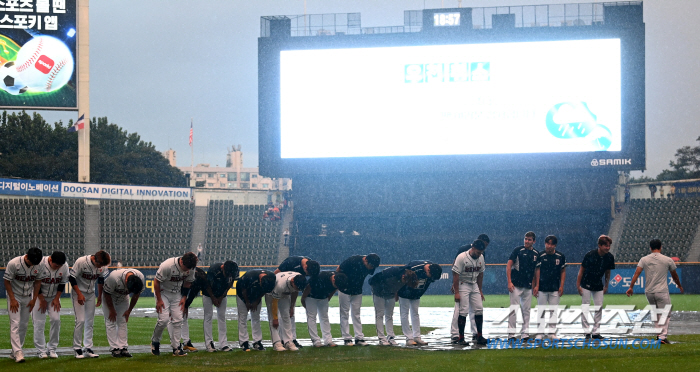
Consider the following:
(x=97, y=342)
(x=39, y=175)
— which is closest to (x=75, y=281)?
(x=97, y=342)

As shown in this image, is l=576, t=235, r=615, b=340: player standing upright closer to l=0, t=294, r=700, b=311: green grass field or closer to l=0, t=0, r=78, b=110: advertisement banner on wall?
l=0, t=294, r=700, b=311: green grass field

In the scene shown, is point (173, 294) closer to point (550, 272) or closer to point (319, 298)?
point (319, 298)

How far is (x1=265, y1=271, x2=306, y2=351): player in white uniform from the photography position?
11281 millimetres

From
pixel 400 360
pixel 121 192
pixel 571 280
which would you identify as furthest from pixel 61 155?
pixel 400 360

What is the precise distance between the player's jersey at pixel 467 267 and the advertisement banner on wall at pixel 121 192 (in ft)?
102

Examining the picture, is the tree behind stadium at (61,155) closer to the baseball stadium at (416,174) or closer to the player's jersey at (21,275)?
the baseball stadium at (416,174)

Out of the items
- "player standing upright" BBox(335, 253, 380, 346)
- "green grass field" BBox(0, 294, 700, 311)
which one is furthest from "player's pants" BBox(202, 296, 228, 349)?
"green grass field" BBox(0, 294, 700, 311)

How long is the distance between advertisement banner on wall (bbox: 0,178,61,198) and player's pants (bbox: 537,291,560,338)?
32.0 m

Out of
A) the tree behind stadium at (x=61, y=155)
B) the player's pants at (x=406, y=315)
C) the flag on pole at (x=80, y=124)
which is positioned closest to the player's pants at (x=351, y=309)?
the player's pants at (x=406, y=315)

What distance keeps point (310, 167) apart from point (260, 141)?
2.48m

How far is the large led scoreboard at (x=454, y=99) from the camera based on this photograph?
29.9 metres

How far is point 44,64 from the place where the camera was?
32281mm

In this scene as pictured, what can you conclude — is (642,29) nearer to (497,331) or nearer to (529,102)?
(529,102)

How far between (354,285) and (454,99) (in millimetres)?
19737
